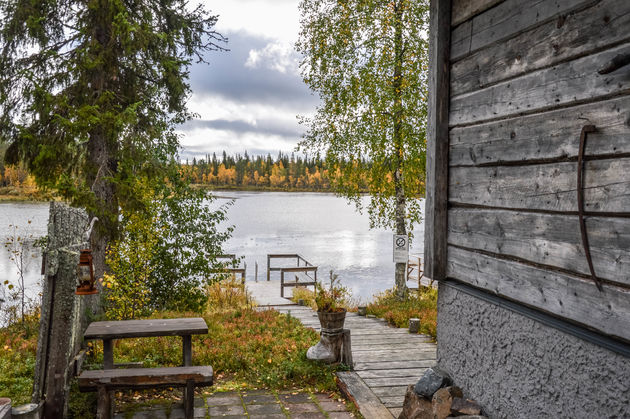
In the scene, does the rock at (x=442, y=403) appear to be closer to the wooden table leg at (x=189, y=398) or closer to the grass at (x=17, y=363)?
the wooden table leg at (x=189, y=398)

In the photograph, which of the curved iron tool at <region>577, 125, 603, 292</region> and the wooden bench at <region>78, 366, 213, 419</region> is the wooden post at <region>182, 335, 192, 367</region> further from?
the curved iron tool at <region>577, 125, 603, 292</region>

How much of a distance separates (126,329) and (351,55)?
9.95 metres

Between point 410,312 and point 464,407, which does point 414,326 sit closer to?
point 410,312

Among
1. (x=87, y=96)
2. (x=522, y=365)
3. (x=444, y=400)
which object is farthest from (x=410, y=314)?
(x=87, y=96)

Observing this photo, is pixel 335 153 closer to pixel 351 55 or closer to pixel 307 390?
pixel 351 55

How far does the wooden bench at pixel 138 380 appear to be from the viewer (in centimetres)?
415

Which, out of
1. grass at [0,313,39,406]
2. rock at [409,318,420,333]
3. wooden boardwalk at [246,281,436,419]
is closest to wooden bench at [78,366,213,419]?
grass at [0,313,39,406]

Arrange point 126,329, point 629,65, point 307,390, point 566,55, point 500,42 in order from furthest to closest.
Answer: point 307,390 < point 126,329 < point 500,42 < point 566,55 < point 629,65

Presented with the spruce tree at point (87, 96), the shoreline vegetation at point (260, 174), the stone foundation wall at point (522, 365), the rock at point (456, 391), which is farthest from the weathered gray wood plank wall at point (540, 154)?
the shoreline vegetation at point (260, 174)

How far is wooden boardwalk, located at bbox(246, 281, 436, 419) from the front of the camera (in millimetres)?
4797

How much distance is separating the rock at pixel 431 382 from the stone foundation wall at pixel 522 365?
0.07 m

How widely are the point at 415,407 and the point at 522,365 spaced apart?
1202 millimetres

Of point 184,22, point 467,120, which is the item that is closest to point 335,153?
point 184,22

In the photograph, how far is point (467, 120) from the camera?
3.69 metres
